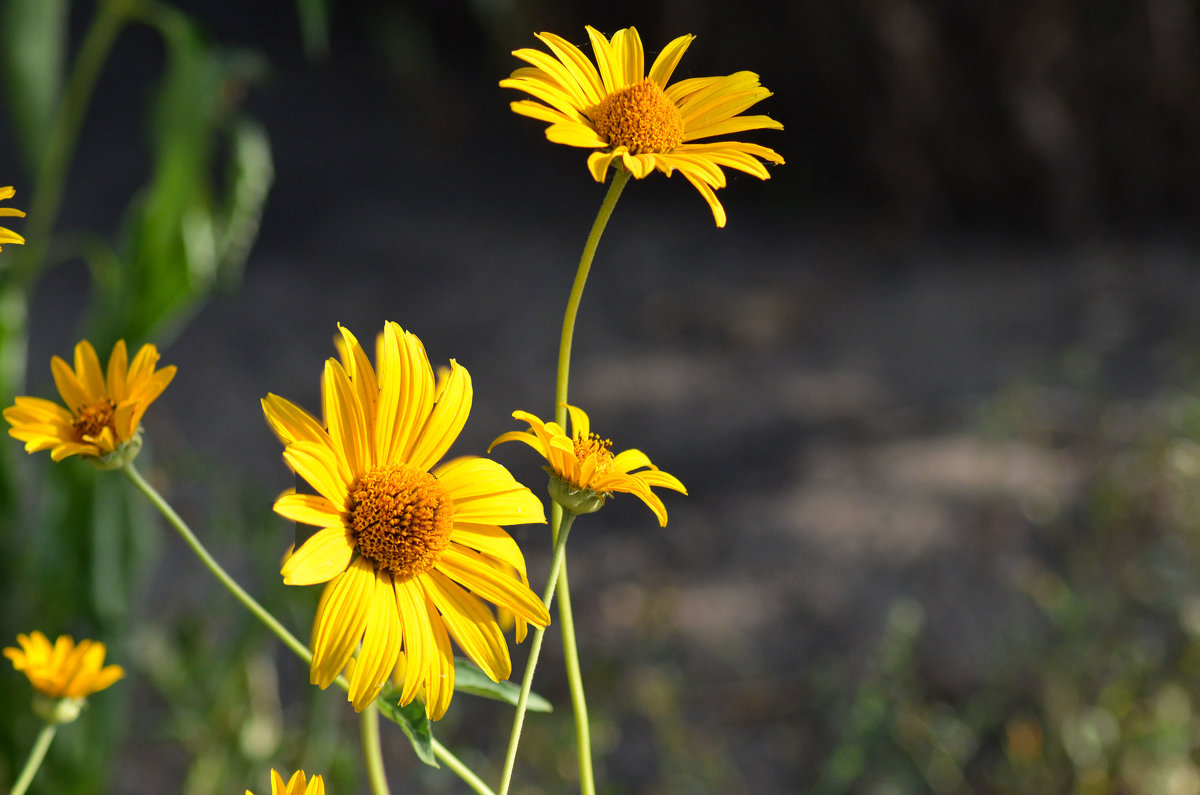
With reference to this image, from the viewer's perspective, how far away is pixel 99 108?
8.69ft

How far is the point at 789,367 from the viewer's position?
6.19 ft

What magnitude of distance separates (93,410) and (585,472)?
6.4 inches

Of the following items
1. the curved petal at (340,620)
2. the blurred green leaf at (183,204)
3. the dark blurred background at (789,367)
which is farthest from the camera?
the dark blurred background at (789,367)

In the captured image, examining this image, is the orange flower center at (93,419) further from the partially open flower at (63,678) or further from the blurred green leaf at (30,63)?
the blurred green leaf at (30,63)

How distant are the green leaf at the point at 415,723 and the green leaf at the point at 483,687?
19 mm

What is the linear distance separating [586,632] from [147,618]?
568mm

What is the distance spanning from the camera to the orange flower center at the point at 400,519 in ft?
0.97

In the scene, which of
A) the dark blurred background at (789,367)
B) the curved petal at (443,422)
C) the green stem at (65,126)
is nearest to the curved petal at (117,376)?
the curved petal at (443,422)

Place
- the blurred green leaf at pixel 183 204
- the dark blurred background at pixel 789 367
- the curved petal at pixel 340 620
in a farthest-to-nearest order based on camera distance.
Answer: the dark blurred background at pixel 789 367 → the blurred green leaf at pixel 183 204 → the curved petal at pixel 340 620

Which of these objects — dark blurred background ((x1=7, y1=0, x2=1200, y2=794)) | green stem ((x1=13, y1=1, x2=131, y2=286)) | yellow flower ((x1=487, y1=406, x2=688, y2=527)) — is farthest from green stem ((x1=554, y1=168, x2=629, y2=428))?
green stem ((x1=13, y1=1, x2=131, y2=286))

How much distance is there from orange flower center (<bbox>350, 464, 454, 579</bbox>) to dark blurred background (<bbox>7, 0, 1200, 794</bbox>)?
0.36 m

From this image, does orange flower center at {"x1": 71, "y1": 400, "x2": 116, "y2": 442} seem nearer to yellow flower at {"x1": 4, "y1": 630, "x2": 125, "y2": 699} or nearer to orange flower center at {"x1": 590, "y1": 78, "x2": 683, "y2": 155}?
yellow flower at {"x1": 4, "y1": 630, "x2": 125, "y2": 699}

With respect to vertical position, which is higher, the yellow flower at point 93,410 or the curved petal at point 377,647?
the yellow flower at point 93,410

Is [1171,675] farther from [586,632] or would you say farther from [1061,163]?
[1061,163]
